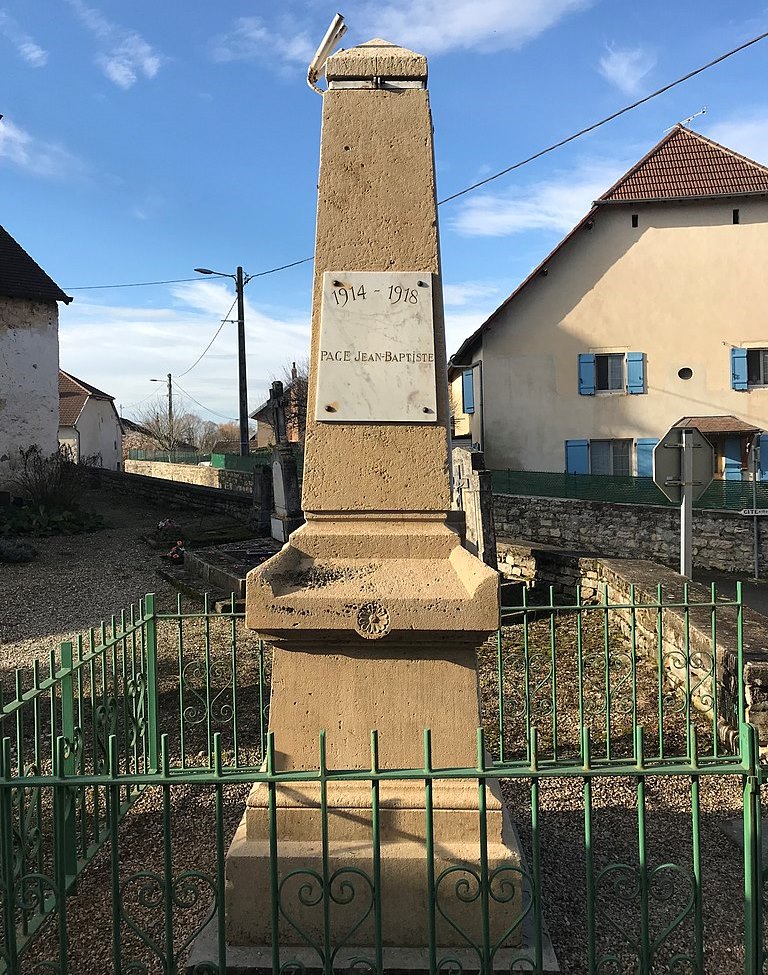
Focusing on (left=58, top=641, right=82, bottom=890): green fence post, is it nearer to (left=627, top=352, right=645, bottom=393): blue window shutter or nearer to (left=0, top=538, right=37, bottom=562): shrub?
(left=0, top=538, right=37, bottom=562): shrub

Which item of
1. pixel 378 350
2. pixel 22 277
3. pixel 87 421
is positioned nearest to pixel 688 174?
pixel 22 277

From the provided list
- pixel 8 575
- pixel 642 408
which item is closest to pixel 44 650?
pixel 8 575

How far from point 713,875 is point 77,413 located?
36738mm

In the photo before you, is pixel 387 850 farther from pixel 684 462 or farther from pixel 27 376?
pixel 27 376

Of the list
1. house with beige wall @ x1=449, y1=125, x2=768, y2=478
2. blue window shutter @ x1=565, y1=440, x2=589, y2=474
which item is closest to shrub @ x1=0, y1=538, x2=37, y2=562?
house with beige wall @ x1=449, y1=125, x2=768, y2=478

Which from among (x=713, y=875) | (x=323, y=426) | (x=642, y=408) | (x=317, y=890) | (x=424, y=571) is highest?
(x=642, y=408)

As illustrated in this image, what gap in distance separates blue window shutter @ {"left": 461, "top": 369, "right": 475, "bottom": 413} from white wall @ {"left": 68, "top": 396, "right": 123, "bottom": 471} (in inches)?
813

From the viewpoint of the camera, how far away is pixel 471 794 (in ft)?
8.98

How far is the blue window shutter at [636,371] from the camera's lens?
18.4m

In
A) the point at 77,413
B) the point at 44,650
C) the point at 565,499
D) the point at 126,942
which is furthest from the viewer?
the point at 77,413

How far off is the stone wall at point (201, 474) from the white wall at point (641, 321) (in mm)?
8196

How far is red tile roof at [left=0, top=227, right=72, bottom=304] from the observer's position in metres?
18.4

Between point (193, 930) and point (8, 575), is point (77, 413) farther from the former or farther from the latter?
point (193, 930)

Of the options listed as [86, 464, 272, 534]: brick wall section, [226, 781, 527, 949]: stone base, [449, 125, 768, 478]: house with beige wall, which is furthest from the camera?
[449, 125, 768, 478]: house with beige wall
